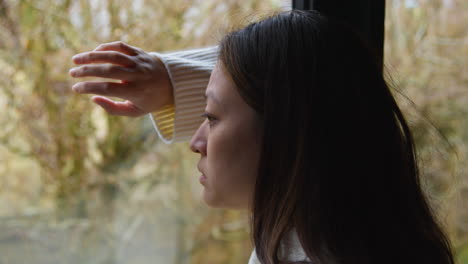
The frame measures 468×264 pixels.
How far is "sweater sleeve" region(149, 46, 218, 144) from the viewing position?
75 centimetres

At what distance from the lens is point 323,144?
583 millimetres

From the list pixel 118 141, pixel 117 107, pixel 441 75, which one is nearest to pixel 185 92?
pixel 117 107

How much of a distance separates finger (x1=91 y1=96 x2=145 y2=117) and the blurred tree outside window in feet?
0.68

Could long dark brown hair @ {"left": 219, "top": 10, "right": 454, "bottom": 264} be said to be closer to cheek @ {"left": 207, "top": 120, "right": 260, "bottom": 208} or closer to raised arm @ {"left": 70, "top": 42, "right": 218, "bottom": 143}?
cheek @ {"left": 207, "top": 120, "right": 260, "bottom": 208}

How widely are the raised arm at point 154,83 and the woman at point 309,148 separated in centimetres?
1

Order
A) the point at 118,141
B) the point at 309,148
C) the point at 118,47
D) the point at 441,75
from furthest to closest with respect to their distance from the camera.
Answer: the point at 441,75 → the point at 118,141 → the point at 118,47 → the point at 309,148

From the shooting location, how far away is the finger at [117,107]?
75 cm

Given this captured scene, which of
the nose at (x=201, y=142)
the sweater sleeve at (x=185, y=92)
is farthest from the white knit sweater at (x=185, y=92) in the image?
the nose at (x=201, y=142)

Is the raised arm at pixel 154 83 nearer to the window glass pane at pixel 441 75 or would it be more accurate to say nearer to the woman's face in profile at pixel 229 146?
the woman's face in profile at pixel 229 146

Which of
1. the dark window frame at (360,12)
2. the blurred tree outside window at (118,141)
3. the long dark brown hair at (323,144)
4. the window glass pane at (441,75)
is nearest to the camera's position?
the long dark brown hair at (323,144)

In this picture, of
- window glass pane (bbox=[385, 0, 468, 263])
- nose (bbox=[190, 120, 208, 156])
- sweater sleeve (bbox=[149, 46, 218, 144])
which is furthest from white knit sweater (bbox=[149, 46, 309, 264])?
window glass pane (bbox=[385, 0, 468, 263])

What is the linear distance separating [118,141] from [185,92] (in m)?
0.41

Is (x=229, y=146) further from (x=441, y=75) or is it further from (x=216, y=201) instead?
(x=441, y=75)

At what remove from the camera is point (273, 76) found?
22.9 inches
